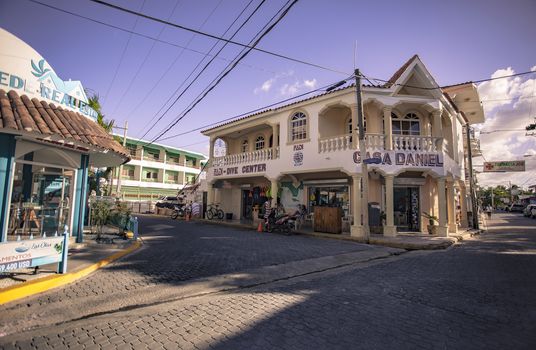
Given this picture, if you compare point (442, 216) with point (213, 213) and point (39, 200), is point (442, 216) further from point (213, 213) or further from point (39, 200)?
point (39, 200)

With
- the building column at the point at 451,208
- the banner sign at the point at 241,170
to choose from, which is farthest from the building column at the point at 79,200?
the building column at the point at 451,208

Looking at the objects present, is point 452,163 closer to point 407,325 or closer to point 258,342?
point 407,325

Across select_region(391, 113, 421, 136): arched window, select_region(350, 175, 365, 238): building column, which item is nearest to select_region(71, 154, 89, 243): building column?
select_region(350, 175, 365, 238): building column

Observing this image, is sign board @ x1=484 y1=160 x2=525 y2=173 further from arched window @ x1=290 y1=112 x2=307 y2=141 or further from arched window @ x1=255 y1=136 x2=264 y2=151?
arched window @ x1=290 y1=112 x2=307 y2=141

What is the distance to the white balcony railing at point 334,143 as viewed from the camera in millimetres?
13536

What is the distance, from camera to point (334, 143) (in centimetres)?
1402

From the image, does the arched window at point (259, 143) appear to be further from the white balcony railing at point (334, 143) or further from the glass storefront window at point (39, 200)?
the glass storefront window at point (39, 200)

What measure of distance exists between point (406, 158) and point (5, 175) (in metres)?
14.4

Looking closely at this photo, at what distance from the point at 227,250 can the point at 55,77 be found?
24.1ft

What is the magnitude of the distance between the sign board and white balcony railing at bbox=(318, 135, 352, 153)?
1148 inches

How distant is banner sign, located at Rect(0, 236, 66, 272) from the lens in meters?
4.82

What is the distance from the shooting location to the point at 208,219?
21.0 m

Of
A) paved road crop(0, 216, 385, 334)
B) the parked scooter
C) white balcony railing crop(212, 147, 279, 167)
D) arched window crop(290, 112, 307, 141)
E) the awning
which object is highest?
arched window crop(290, 112, 307, 141)

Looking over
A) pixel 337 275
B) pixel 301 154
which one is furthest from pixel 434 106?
pixel 337 275
